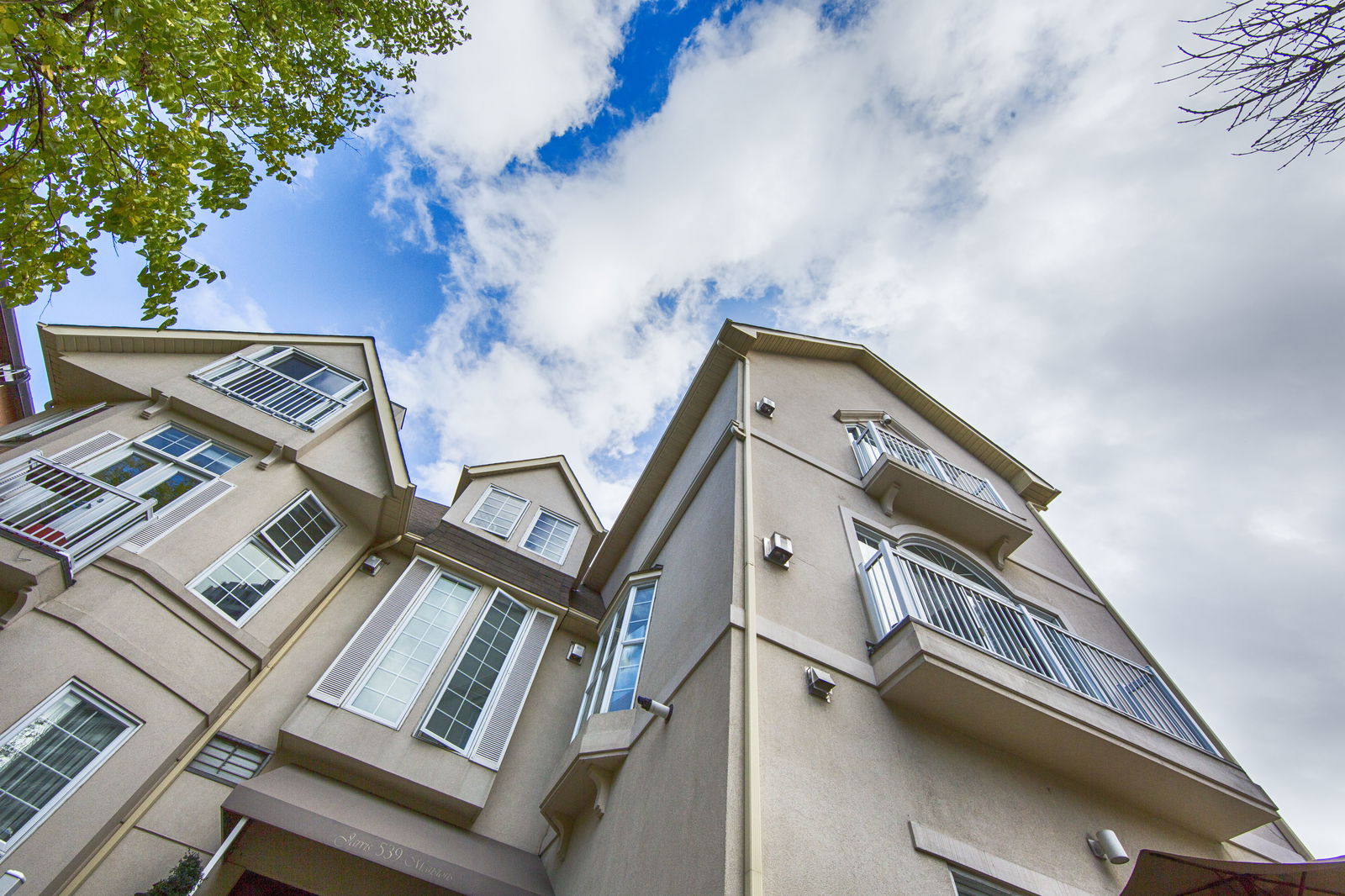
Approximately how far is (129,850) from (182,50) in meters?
8.29

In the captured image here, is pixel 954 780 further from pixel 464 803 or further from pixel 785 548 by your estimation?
pixel 464 803

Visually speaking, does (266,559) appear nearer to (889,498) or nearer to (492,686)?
(492,686)

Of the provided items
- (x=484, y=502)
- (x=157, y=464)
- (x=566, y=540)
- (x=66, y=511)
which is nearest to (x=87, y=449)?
(x=157, y=464)

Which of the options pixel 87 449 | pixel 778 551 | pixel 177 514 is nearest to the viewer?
pixel 778 551

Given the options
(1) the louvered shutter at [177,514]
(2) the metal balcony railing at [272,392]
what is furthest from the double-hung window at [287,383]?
(1) the louvered shutter at [177,514]

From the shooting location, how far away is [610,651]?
30.3 ft

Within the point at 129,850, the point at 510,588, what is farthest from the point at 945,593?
the point at 129,850

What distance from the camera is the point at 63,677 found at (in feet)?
20.9

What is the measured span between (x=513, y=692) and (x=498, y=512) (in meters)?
5.46

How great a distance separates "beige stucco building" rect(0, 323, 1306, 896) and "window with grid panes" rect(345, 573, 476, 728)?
48 mm

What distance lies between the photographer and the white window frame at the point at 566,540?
13.8 meters

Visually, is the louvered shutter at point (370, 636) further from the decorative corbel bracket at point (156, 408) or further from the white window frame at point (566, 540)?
the decorative corbel bracket at point (156, 408)

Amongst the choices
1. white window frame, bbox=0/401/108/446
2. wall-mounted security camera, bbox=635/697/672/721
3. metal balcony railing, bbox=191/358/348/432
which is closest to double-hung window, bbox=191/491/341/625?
metal balcony railing, bbox=191/358/348/432

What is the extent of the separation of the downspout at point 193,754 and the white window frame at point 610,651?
459 centimetres
